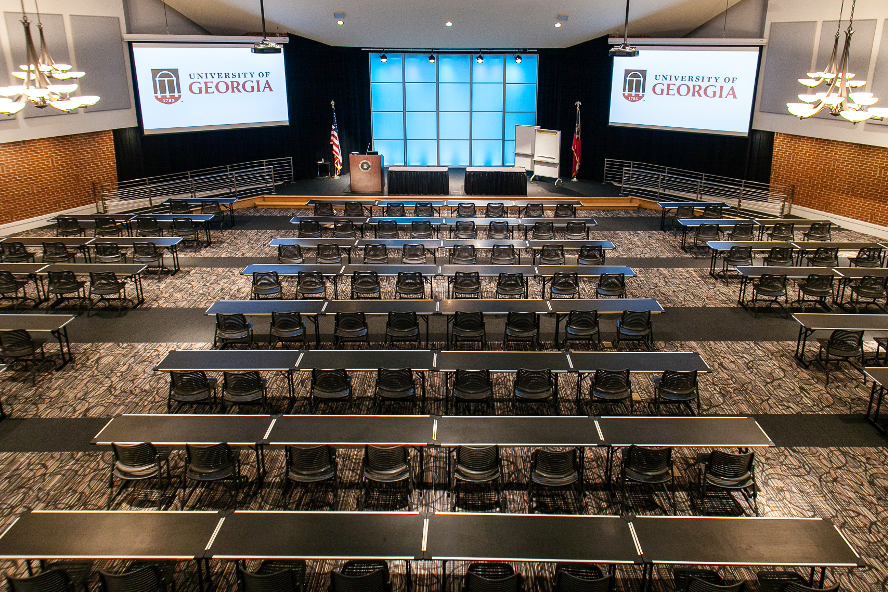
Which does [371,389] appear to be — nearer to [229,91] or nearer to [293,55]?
[229,91]

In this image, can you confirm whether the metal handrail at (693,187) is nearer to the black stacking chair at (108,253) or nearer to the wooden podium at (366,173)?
the wooden podium at (366,173)

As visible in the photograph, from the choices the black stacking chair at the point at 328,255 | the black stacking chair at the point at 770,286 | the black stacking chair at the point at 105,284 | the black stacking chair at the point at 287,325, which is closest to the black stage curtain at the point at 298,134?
the black stacking chair at the point at 105,284

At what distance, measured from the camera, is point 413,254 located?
13.5 m

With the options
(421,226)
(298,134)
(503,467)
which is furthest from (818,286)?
(298,134)

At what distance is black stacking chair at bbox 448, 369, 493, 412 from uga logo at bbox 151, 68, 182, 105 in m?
15.3

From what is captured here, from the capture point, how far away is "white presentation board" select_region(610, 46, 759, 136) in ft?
62.4

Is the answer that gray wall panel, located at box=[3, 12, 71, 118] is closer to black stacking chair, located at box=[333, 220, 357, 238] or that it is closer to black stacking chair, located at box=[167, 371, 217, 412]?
black stacking chair, located at box=[333, 220, 357, 238]

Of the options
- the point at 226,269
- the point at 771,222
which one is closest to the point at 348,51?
the point at 226,269

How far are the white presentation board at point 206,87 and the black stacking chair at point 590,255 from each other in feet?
42.2

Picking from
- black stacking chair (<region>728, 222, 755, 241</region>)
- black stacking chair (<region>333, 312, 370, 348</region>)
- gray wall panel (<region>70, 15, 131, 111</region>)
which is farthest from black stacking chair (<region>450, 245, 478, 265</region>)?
gray wall panel (<region>70, 15, 131, 111</region>)

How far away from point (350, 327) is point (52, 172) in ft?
39.9

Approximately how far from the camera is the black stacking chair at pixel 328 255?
1370 cm

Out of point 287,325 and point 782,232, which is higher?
point 782,232

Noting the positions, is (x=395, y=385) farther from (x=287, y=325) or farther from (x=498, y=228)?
(x=498, y=228)
